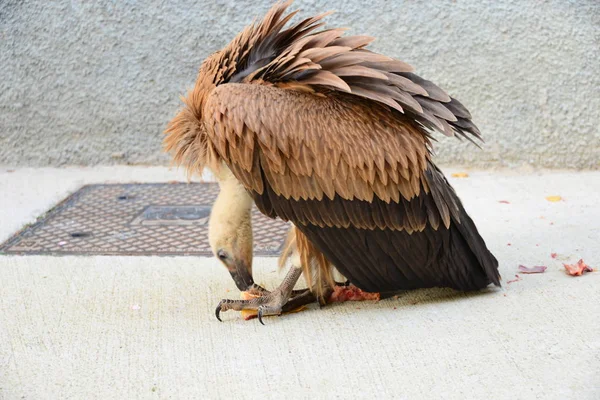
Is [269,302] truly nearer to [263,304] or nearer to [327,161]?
[263,304]

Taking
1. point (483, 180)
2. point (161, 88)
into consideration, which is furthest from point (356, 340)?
point (161, 88)

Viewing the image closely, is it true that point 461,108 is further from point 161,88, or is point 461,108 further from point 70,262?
point 161,88

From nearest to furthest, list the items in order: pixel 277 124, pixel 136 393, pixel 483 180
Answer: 1. pixel 136 393
2. pixel 277 124
3. pixel 483 180

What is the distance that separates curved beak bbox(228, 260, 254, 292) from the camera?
135 inches

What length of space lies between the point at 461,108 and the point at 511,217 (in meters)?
1.55

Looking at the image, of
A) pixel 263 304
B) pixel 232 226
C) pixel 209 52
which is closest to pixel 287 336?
pixel 263 304

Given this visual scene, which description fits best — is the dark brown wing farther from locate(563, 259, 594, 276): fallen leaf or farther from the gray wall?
the gray wall

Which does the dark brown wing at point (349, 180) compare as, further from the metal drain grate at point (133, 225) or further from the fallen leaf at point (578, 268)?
the metal drain grate at point (133, 225)

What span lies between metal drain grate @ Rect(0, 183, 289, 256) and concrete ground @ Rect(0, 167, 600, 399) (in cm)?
18

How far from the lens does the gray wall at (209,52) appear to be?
558cm

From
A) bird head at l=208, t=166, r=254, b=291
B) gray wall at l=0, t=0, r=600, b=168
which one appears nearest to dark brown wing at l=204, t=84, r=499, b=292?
bird head at l=208, t=166, r=254, b=291

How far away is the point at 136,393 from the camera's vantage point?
8.91ft

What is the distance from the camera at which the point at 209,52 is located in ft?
19.1

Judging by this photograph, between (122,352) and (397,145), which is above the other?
(397,145)
